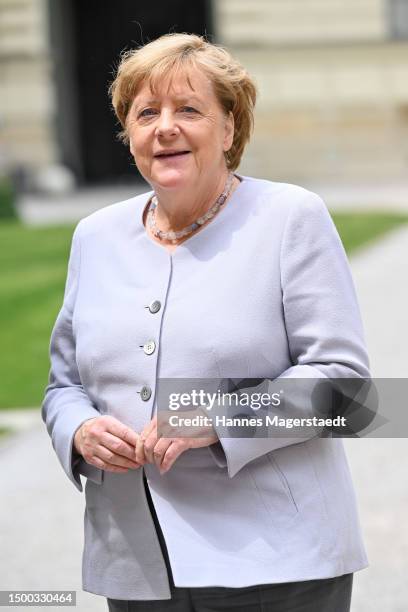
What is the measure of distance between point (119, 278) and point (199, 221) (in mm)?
221

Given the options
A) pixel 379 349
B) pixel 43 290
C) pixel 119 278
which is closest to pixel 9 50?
pixel 43 290

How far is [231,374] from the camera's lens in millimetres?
2953

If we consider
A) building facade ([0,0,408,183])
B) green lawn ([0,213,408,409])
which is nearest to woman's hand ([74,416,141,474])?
green lawn ([0,213,408,409])

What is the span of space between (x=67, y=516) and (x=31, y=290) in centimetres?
814

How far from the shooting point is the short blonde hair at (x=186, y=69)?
2982mm

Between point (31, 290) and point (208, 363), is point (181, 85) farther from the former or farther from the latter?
point (31, 290)

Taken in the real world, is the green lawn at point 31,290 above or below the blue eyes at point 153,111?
below

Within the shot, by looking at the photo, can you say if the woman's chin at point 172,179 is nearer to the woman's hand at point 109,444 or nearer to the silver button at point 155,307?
the silver button at point 155,307

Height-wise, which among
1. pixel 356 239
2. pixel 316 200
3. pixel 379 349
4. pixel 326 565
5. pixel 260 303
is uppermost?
pixel 316 200

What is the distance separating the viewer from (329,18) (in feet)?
111

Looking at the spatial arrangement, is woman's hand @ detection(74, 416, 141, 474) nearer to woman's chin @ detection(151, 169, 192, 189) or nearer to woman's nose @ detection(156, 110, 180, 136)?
woman's chin @ detection(151, 169, 192, 189)

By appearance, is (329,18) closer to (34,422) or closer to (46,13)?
(46,13)

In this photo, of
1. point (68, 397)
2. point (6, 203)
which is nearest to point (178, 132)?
point (68, 397)

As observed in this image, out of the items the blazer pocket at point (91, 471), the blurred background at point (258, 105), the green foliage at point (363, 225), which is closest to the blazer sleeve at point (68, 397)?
the blazer pocket at point (91, 471)
